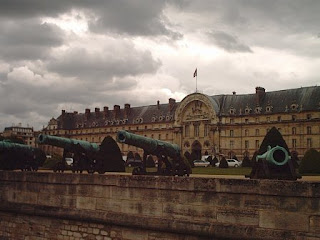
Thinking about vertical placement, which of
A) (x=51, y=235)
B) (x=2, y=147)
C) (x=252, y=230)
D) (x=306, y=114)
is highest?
(x=306, y=114)

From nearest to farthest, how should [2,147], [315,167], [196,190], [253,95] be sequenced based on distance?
1. [196,190]
2. [2,147]
3. [315,167]
4. [253,95]

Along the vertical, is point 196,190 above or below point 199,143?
below

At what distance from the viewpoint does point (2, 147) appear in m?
18.8

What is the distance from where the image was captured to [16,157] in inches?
753

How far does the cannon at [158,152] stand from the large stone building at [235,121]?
1787 inches

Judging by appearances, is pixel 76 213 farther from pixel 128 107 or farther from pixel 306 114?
pixel 128 107

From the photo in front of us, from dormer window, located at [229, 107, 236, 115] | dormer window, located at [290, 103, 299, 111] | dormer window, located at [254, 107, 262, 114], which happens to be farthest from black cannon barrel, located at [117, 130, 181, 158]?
dormer window, located at [229, 107, 236, 115]

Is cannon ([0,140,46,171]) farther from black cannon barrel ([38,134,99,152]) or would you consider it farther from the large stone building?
the large stone building

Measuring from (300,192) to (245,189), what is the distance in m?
1.33

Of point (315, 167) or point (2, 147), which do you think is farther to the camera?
point (315, 167)

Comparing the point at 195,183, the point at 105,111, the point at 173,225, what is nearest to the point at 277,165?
the point at 195,183

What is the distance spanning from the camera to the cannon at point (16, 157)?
61.5ft

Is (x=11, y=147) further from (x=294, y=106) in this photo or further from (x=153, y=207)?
(x=294, y=106)

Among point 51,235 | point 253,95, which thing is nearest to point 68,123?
point 253,95
